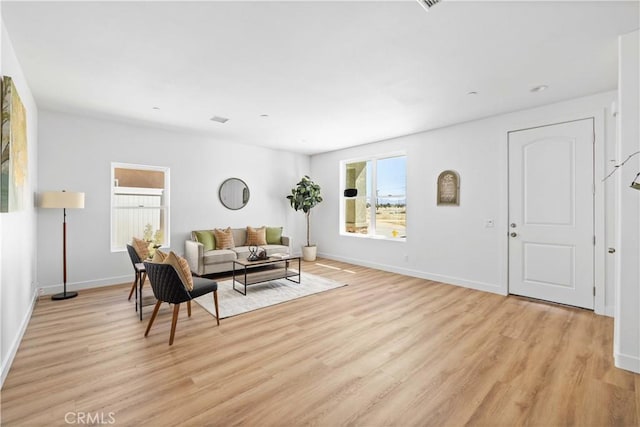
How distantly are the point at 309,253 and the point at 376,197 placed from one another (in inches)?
80.1

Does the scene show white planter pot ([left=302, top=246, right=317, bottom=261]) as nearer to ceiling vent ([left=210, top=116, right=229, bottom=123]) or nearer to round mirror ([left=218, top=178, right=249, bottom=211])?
round mirror ([left=218, top=178, right=249, bottom=211])

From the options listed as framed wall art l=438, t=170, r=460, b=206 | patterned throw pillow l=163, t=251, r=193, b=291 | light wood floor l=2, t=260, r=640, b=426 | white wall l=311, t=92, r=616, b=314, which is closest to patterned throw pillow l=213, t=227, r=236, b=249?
light wood floor l=2, t=260, r=640, b=426

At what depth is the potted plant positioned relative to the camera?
672cm

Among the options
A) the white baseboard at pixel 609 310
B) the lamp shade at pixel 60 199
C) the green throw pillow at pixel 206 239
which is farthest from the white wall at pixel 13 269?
the white baseboard at pixel 609 310

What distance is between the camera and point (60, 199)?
378 centimetres

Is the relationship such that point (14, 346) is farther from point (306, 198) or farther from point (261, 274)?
point (306, 198)

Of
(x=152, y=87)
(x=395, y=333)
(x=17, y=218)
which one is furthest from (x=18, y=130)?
(x=395, y=333)

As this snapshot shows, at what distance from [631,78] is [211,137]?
5.80m

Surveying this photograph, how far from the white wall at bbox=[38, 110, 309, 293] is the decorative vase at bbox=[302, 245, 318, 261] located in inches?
49.6

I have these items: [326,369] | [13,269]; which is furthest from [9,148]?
[326,369]

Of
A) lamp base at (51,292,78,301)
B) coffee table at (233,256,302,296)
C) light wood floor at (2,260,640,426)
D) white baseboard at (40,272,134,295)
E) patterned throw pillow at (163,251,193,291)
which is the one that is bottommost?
light wood floor at (2,260,640,426)

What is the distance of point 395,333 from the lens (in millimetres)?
2961

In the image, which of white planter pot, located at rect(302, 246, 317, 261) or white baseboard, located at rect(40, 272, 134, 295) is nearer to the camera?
white baseboard, located at rect(40, 272, 134, 295)

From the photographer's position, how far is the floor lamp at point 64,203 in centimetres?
372
